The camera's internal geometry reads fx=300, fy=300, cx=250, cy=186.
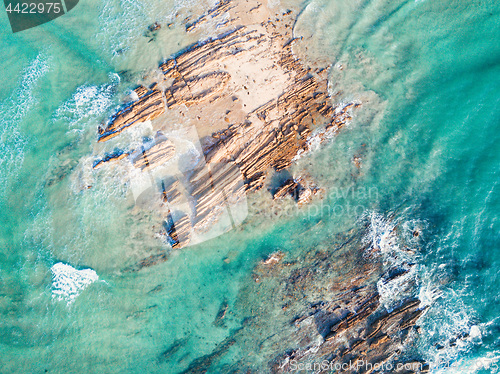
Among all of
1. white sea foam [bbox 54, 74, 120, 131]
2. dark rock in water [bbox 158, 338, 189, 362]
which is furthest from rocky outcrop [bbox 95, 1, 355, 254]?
dark rock in water [bbox 158, 338, 189, 362]

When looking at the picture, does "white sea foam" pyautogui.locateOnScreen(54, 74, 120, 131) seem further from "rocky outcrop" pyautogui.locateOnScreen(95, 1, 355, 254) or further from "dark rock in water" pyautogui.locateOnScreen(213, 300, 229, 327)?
"dark rock in water" pyautogui.locateOnScreen(213, 300, 229, 327)

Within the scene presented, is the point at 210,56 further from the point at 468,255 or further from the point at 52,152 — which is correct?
the point at 468,255

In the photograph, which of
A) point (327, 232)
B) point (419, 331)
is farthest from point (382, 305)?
point (327, 232)

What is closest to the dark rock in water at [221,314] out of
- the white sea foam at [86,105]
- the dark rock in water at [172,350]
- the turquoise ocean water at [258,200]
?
the turquoise ocean water at [258,200]

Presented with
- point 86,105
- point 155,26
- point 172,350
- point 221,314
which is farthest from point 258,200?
point 155,26

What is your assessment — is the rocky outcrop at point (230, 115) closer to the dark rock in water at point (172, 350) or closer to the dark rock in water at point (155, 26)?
the dark rock in water at point (155, 26)

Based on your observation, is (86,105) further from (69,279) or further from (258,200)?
(258,200)
